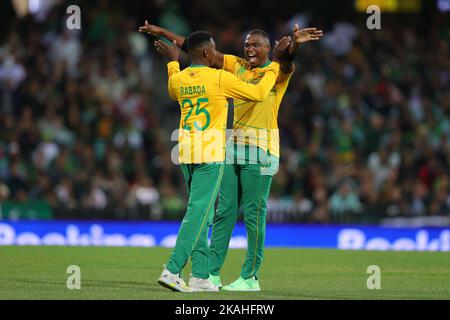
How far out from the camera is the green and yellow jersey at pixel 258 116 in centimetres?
1106

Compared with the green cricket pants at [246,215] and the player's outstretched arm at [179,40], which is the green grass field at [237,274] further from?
the player's outstretched arm at [179,40]

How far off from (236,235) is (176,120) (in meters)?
5.36

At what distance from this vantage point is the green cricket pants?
10953 mm

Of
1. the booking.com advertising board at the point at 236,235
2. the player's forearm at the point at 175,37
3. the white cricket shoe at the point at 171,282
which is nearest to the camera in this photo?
the white cricket shoe at the point at 171,282

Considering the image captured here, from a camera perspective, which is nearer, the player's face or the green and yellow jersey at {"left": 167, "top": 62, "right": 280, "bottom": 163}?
the green and yellow jersey at {"left": 167, "top": 62, "right": 280, "bottom": 163}

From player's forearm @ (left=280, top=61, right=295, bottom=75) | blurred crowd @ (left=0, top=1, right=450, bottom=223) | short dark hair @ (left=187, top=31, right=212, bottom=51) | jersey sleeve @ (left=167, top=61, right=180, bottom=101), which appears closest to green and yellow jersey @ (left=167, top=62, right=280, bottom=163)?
jersey sleeve @ (left=167, top=61, right=180, bottom=101)

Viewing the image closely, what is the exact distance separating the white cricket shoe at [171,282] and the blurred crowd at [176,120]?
9668 millimetres

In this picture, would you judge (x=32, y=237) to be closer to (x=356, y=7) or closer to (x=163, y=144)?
(x=163, y=144)

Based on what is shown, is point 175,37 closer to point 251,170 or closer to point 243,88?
point 243,88

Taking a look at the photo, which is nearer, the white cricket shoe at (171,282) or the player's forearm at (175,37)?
the white cricket shoe at (171,282)

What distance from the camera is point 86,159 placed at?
71.4 feet

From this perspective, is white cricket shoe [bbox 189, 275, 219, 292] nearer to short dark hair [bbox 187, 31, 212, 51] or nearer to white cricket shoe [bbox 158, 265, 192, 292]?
white cricket shoe [bbox 158, 265, 192, 292]

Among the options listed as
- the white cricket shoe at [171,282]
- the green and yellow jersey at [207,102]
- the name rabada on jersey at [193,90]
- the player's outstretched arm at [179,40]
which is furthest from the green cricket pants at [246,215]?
the player's outstretched arm at [179,40]

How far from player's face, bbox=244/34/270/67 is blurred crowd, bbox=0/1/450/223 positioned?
894cm
